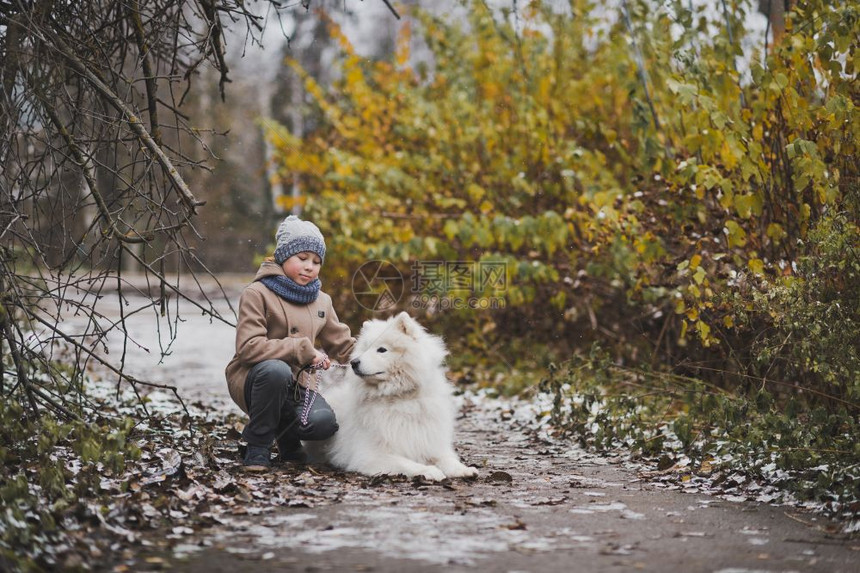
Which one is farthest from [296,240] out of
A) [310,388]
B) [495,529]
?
[495,529]

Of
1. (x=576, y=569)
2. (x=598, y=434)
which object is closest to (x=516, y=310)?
(x=598, y=434)

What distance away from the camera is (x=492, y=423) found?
794cm

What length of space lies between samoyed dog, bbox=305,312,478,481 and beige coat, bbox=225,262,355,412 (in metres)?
0.37

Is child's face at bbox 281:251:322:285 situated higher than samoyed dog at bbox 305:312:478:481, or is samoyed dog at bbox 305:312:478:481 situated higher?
child's face at bbox 281:251:322:285

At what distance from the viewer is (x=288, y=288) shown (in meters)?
5.41

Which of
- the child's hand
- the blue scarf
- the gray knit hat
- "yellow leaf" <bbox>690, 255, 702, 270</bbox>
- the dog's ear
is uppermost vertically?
"yellow leaf" <bbox>690, 255, 702, 270</bbox>

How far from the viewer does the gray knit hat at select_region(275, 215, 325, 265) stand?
5395mm

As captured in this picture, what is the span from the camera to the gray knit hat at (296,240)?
17.7ft

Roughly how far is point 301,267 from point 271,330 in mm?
438

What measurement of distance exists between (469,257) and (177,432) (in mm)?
4962

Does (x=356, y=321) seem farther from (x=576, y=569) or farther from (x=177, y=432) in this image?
(x=576, y=569)

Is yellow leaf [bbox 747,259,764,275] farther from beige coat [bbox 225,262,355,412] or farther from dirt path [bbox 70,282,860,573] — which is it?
beige coat [bbox 225,262,355,412]

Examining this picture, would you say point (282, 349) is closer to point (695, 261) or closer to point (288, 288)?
point (288, 288)

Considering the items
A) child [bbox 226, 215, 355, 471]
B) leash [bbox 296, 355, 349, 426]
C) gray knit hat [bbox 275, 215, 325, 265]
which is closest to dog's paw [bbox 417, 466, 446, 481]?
child [bbox 226, 215, 355, 471]
